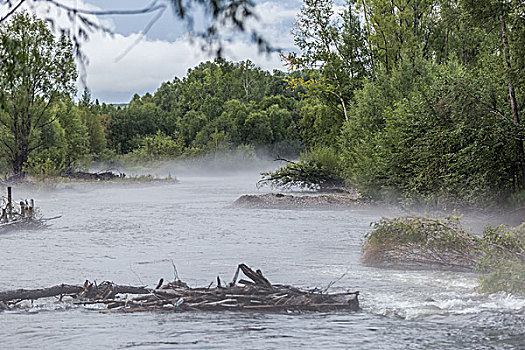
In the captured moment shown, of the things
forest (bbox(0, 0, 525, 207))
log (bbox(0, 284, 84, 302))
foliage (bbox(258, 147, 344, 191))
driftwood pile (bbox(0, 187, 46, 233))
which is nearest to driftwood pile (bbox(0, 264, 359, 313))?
log (bbox(0, 284, 84, 302))

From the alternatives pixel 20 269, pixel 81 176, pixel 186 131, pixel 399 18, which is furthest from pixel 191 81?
pixel 20 269

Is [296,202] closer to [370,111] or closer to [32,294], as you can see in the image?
[370,111]

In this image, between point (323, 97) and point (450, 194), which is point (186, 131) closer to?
point (323, 97)

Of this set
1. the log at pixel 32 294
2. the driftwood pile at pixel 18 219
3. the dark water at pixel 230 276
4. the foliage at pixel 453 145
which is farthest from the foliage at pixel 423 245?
the driftwood pile at pixel 18 219

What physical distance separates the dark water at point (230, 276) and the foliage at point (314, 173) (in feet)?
32.3

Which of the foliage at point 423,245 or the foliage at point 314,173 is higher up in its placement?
the foliage at point 314,173

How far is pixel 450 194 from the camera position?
63.7 feet

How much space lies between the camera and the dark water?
753 centimetres

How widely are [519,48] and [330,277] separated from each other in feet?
31.7

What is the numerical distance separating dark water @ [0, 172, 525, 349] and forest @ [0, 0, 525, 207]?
3067 mm

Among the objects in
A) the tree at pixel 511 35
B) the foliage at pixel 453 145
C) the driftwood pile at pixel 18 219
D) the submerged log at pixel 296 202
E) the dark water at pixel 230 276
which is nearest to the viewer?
the dark water at pixel 230 276

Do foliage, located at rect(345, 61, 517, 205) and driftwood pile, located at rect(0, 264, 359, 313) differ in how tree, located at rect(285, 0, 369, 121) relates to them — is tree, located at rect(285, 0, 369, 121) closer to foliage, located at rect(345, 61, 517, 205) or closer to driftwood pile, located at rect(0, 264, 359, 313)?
foliage, located at rect(345, 61, 517, 205)

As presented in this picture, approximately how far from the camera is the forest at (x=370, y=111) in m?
17.4

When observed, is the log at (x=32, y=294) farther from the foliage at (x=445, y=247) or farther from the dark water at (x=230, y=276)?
the foliage at (x=445, y=247)
